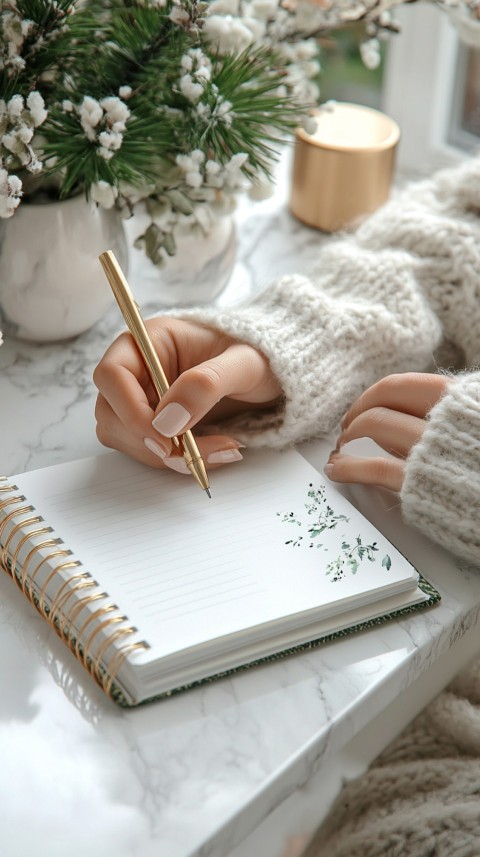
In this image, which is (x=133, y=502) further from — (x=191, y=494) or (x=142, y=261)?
(x=142, y=261)

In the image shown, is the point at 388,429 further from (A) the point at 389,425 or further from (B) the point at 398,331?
(B) the point at 398,331

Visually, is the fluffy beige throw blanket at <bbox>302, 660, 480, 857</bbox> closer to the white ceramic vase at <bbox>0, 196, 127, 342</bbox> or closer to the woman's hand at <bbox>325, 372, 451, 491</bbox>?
the woman's hand at <bbox>325, 372, 451, 491</bbox>

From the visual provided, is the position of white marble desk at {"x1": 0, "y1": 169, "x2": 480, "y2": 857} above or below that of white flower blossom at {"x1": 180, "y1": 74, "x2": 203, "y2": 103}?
below

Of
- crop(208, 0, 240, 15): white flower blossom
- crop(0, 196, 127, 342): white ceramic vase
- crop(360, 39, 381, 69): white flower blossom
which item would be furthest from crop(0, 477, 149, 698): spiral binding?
crop(360, 39, 381, 69): white flower blossom

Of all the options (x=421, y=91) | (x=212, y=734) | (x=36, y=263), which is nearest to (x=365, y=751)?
(x=212, y=734)

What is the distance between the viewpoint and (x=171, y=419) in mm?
644

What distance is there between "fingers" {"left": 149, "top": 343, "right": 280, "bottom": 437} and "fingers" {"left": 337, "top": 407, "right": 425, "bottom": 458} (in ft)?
0.28

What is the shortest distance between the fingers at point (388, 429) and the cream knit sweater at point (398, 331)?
0.03 meters

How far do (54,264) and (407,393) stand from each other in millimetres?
328

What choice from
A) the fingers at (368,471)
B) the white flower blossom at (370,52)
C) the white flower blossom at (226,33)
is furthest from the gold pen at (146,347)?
the white flower blossom at (370,52)

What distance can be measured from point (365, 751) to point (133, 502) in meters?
0.29

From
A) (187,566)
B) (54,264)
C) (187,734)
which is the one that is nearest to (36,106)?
(54,264)

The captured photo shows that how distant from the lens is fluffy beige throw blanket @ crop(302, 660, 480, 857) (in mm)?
598

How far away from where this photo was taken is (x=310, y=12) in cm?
88
